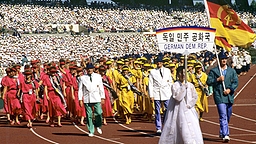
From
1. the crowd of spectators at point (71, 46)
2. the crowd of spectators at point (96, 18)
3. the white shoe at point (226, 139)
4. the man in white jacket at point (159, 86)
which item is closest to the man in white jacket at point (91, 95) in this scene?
Answer: the man in white jacket at point (159, 86)

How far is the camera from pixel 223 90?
13766mm

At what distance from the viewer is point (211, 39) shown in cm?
1306

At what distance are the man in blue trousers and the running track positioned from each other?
0.58 metres

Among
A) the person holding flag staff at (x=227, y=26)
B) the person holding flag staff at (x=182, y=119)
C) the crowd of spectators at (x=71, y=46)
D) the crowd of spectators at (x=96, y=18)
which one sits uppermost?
the crowd of spectators at (x=96, y=18)

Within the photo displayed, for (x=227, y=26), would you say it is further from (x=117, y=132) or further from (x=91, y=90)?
(x=117, y=132)

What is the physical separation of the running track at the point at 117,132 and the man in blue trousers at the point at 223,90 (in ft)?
1.89

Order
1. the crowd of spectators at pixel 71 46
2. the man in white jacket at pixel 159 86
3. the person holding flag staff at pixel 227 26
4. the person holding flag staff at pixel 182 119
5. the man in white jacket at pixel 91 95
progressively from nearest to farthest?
the person holding flag staff at pixel 182 119, the person holding flag staff at pixel 227 26, the man in white jacket at pixel 91 95, the man in white jacket at pixel 159 86, the crowd of spectators at pixel 71 46

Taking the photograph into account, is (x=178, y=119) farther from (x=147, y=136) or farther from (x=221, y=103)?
(x=147, y=136)

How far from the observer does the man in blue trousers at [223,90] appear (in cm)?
1373

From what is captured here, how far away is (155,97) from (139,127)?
5.23ft

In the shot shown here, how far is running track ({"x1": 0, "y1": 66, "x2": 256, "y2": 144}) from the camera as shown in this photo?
48.9 ft

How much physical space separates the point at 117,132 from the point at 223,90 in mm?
3521

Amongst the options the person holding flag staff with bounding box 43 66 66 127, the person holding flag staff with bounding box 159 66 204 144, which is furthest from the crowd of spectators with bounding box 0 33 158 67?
the person holding flag staff with bounding box 159 66 204 144

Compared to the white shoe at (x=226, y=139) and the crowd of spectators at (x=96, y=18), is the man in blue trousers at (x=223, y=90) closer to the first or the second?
the white shoe at (x=226, y=139)
